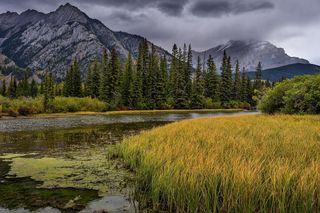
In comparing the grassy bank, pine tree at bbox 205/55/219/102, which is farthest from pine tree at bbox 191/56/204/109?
the grassy bank

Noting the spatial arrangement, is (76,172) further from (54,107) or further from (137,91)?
(137,91)

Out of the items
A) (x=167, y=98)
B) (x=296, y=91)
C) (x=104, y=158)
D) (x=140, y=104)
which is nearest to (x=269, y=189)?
(x=104, y=158)

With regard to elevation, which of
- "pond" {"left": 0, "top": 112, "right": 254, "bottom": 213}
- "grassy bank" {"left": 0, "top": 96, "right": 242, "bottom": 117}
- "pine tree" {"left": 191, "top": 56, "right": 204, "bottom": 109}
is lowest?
"pond" {"left": 0, "top": 112, "right": 254, "bottom": 213}

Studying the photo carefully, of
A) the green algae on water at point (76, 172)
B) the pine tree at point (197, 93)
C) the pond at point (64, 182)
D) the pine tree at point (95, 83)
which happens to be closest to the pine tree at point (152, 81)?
the pine tree at point (197, 93)

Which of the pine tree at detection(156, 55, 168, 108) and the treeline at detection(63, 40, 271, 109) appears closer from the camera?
the treeline at detection(63, 40, 271, 109)

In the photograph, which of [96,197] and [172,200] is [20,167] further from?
[172,200]

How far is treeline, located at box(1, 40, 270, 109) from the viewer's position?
85875mm

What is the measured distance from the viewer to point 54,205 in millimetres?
9141

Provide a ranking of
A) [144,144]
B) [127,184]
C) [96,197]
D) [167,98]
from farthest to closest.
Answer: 1. [167,98]
2. [144,144]
3. [127,184]
4. [96,197]

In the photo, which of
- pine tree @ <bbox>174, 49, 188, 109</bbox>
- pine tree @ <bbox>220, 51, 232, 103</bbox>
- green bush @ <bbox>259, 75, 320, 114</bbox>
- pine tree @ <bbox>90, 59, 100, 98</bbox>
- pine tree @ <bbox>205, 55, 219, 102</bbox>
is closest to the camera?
green bush @ <bbox>259, 75, 320, 114</bbox>

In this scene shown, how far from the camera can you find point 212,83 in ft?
352

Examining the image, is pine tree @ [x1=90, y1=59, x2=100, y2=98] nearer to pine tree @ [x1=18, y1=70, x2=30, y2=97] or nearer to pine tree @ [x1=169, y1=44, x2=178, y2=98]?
pine tree @ [x1=169, y1=44, x2=178, y2=98]

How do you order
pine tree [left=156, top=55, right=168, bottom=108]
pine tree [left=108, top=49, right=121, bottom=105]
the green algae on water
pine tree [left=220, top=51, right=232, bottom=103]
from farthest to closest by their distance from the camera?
pine tree [left=220, top=51, right=232, bottom=103], pine tree [left=156, top=55, right=168, bottom=108], pine tree [left=108, top=49, right=121, bottom=105], the green algae on water

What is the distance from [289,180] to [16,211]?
22.4 ft
